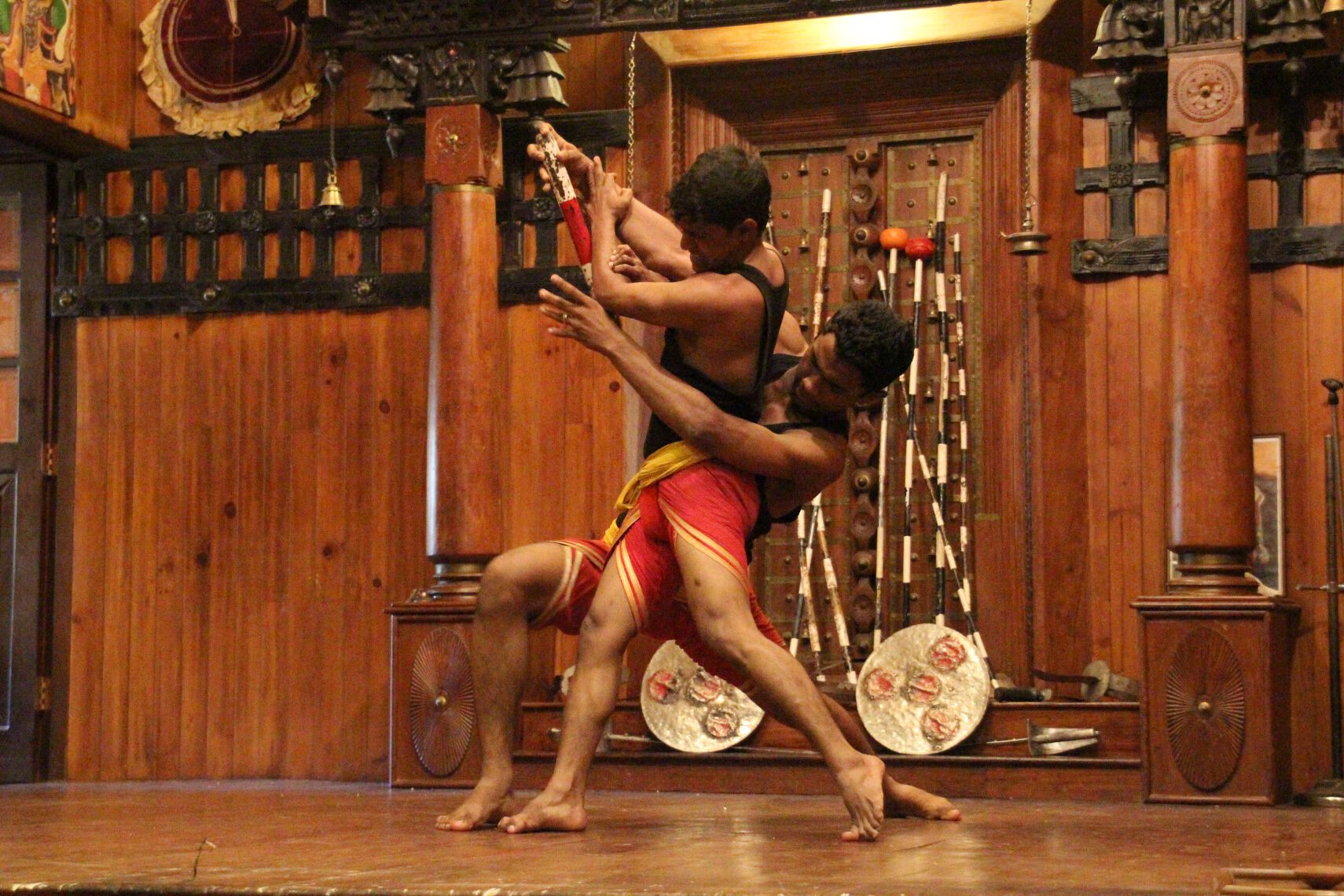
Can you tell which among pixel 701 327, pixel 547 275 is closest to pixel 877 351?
pixel 701 327

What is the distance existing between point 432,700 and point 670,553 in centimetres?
260

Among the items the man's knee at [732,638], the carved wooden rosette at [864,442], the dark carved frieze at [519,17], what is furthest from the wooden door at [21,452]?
the man's knee at [732,638]

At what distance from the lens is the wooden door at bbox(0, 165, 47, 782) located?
7309mm

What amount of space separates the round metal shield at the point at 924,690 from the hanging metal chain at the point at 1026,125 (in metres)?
1.52

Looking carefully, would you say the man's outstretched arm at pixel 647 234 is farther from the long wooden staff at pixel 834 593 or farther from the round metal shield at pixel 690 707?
the long wooden staff at pixel 834 593

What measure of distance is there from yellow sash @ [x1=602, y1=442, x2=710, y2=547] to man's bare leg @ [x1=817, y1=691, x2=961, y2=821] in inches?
24.5

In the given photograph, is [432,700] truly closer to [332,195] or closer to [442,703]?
[442,703]

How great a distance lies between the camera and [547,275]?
701cm

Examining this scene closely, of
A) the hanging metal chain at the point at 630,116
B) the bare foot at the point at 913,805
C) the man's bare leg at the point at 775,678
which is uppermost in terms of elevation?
the hanging metal chain at the point at 630,116

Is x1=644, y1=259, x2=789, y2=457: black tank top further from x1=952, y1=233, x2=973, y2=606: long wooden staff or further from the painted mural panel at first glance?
the painted mural panel

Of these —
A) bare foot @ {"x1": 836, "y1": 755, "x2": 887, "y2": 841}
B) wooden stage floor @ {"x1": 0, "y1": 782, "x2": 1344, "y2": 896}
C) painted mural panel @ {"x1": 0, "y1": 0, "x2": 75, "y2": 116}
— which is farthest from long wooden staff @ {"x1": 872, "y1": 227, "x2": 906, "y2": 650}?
painted mural panel @ {"x1": 0, "y1": 0, "x2": 75, "y2": 116}

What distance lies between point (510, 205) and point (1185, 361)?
2665mm

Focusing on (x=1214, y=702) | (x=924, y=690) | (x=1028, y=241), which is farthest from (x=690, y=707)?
(x=1028, y=241)

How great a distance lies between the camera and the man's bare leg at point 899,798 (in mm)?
4145
